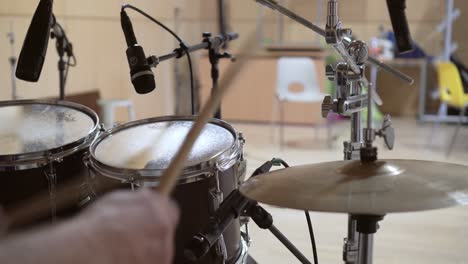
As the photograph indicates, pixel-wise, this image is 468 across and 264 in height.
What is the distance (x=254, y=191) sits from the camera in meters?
0.88

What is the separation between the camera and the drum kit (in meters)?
0.84

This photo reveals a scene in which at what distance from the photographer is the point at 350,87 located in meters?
1.16

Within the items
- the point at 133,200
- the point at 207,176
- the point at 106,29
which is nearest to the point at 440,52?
the point at 106,29

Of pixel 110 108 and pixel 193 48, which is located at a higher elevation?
pixel 193 48

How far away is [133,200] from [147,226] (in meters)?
0.03

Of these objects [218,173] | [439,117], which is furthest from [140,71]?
[439,117]

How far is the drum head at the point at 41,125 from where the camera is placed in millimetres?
1330

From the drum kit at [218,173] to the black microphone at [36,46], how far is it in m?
0.20

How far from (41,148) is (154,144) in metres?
0.30

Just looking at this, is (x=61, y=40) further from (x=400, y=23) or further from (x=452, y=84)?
(x=452, y=84)

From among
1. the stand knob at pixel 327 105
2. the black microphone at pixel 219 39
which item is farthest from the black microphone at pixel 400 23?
the black microphone at pixel 219 39

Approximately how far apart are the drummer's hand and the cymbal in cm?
38

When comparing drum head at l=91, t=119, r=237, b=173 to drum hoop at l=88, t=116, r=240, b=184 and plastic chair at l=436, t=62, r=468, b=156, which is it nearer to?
drum hoop at l=88, t=116, r=240, b=184

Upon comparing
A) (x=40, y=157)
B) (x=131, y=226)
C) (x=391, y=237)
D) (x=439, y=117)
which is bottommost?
(x=391, y=237)
